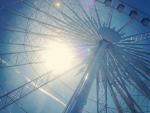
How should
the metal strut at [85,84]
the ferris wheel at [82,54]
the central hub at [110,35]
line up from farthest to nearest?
the central hub at [110,35]
the ferris wheel at [82,54]
the metal strut at [85,84]

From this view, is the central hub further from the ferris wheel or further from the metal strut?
the metal strut

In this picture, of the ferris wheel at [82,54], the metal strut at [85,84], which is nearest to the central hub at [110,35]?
the ferris wheel at [82,54]

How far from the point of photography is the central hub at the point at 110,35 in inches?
542

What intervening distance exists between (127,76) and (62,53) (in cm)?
687

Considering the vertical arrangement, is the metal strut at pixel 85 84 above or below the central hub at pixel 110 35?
below

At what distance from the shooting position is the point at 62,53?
64.4ft

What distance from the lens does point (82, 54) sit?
16969 mm

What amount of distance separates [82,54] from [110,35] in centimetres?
358

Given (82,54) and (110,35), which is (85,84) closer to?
(110,35)

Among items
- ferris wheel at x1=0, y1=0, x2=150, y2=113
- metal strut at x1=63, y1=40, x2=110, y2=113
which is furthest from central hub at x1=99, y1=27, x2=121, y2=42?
metal strut at x1=63, y1=40, x2=110, y2=113

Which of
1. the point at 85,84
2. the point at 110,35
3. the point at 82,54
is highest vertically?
the point at 110,35

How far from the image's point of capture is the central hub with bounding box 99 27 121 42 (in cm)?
1377

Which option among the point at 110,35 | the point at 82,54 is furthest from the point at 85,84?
the point at 82,54

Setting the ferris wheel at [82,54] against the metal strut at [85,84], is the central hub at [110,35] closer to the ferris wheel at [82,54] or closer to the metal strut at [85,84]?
the ferris wheel at [82,54]
